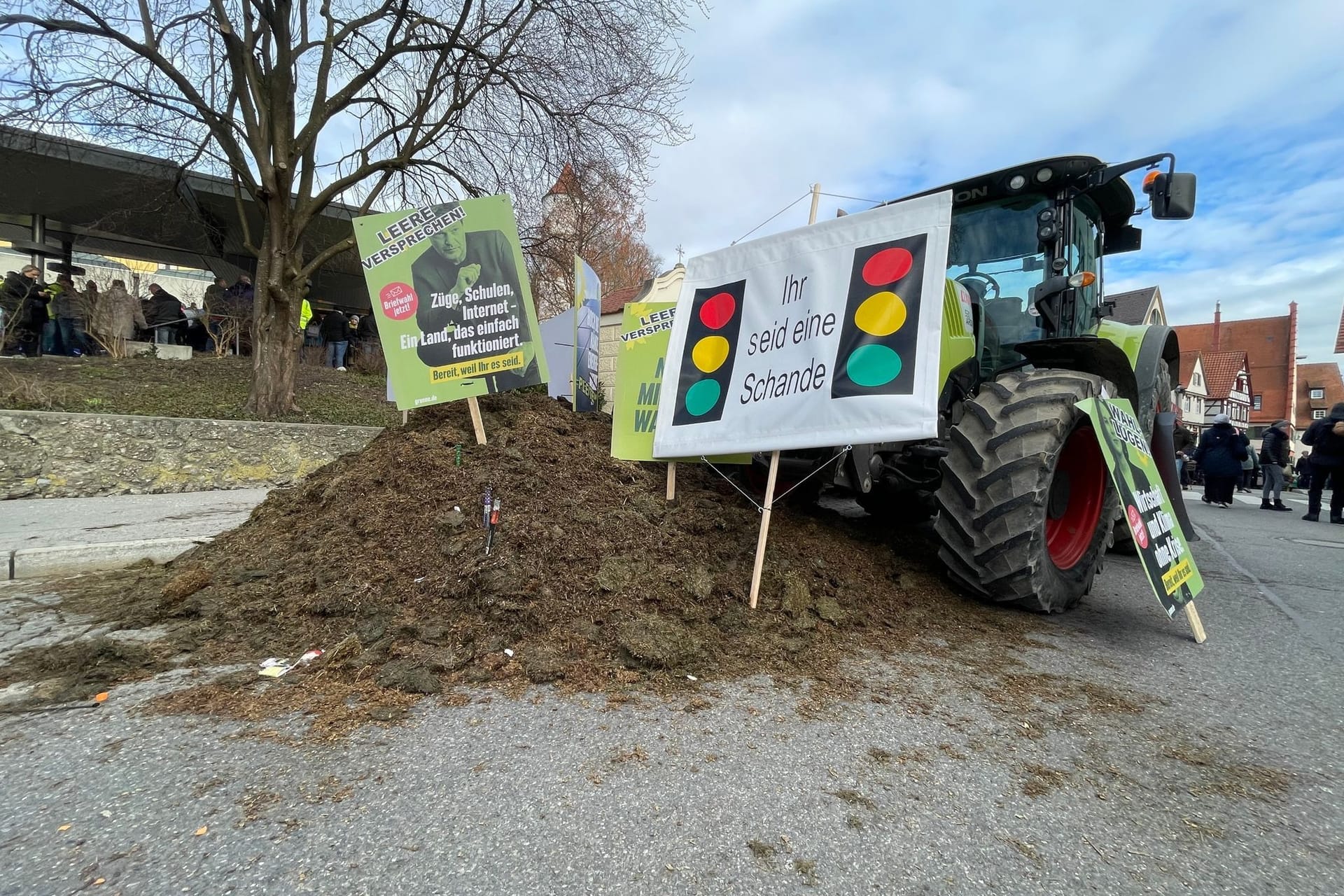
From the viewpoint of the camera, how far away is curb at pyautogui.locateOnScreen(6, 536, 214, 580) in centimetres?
438

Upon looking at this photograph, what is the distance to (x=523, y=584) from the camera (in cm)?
306

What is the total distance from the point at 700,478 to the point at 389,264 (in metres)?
2.53

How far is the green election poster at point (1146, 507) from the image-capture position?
10.8ft

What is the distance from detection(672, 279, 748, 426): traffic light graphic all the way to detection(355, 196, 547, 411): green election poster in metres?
1.20

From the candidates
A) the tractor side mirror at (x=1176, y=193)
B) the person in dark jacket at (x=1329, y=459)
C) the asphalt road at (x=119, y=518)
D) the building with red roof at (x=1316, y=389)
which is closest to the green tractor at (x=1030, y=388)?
the tractor side mirror at (x=1176, y=193)

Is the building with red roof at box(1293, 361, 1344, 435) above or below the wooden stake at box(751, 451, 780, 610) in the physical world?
above

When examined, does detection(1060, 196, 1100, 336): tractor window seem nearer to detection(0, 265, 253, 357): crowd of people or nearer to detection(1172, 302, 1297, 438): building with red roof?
detection(0, 265, 253, 357): crowd of people

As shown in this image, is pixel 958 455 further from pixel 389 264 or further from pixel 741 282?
pixel 389 264

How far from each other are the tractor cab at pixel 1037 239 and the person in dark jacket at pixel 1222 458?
35.5ft

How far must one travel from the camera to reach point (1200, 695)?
2.80 metres

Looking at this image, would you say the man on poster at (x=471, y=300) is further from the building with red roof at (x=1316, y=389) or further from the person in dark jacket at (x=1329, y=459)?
the building with red roof at (x=1316, y=389)

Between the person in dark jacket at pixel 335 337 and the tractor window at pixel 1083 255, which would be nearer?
the tractor window at pixel 1083 255

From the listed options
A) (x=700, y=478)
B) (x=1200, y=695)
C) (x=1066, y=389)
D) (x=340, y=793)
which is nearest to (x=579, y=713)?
(x=340, y=793)

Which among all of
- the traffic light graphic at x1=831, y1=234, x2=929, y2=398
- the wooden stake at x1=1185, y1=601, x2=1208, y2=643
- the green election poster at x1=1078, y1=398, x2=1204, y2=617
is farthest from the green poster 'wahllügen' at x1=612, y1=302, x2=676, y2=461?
the wooden stake at x1=1185, y1=601, x2=1208, y2=643
